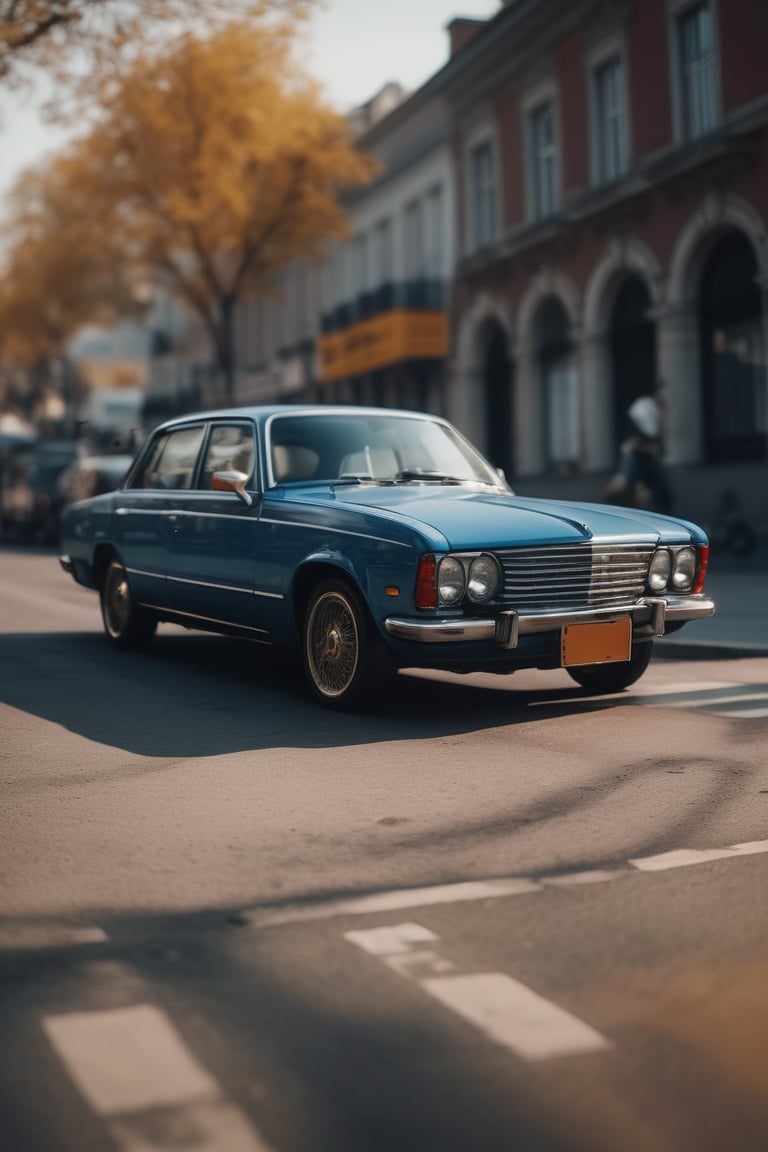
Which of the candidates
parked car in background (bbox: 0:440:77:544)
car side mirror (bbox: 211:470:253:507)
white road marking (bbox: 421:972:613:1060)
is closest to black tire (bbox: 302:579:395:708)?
car side mirror (bbox: 211:470:253:507)

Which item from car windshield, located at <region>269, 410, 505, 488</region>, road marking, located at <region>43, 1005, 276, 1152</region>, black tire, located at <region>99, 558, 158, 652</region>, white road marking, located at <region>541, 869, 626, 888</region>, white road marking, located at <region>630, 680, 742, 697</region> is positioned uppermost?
car windshield, located at <region>269, 410, 505, 488</region>

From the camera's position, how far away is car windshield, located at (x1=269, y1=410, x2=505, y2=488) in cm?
953

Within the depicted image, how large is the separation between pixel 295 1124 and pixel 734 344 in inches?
900

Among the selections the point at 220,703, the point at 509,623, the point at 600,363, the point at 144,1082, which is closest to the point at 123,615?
the point at 220,703

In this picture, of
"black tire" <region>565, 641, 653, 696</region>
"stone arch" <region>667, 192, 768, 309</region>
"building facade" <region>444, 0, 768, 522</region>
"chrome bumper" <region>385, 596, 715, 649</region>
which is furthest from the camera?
"building facade" <region>444, 0, 768, 522</region>

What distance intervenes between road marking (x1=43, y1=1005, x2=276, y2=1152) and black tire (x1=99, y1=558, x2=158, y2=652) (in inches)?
292

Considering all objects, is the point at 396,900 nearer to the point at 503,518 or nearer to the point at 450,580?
the point at 450,580

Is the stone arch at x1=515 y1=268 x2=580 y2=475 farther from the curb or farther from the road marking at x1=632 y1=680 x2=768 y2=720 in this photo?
the road marking at x1=632 y1=680 x2=768 y2=720

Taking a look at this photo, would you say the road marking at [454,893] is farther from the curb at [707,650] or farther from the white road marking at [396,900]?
the curb at [707,650]

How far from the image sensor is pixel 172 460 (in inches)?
432

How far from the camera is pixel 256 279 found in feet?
134

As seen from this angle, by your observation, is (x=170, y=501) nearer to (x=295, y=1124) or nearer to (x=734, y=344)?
(x=295, y=1124)

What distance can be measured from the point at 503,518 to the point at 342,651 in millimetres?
1042

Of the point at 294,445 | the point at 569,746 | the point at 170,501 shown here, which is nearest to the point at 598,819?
the point at 569,746
